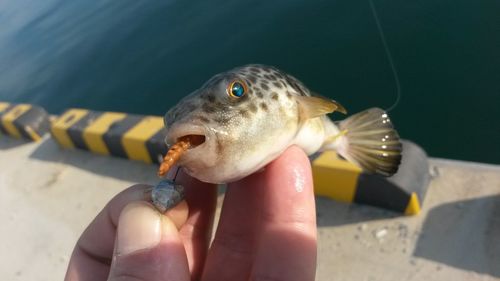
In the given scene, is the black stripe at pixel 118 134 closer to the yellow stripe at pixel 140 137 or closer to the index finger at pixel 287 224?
the yellow stripe at pixel 140 137

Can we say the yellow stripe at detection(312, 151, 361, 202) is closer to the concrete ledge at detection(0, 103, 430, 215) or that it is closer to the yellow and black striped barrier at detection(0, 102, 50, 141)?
the concrete ledge at detection(0, 103, 430, 215)

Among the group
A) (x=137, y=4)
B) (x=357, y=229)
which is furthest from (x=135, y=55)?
(x=357, y=229)

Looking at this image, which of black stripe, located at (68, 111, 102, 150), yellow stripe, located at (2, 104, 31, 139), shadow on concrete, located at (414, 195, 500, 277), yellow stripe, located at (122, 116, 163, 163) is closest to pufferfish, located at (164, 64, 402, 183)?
shadow on concrete, located at (414, 195, 500, 277)

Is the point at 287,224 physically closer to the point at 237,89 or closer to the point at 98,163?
the point at 237,89

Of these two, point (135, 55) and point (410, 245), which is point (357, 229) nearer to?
point (410, 245)

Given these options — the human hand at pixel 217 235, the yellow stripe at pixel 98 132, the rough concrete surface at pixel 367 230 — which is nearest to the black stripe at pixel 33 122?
the yellow stripe at pixel 98 132

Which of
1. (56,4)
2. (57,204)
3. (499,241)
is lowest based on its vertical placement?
(499,241)
